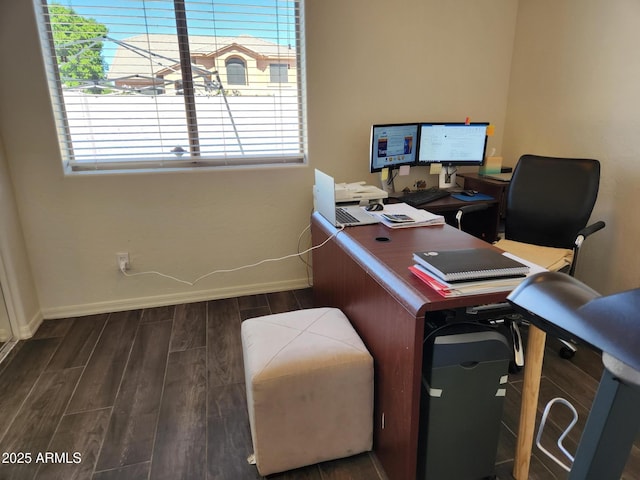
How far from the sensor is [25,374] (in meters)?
2.12

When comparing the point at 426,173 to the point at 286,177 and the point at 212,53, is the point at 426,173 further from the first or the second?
the point at 212,53

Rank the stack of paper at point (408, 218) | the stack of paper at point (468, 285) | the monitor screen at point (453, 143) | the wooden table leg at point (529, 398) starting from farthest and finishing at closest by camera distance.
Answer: the monitor screen at point (453, 143) → the stack of paper at point (408, 218) → the wooden table leg at point (529, 398) → the stack of paper at point (468, 285)

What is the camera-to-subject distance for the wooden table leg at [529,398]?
1346 millimetres

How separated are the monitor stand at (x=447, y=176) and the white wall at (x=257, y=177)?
0.40 m

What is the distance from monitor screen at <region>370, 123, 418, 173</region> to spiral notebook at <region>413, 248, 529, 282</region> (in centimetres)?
150

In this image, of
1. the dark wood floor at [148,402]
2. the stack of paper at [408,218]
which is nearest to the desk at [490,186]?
the stack of paper at [408,218]

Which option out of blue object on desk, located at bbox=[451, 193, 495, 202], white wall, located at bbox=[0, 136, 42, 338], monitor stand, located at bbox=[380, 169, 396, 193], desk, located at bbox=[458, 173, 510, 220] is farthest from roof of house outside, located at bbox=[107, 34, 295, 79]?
desk, located at bbox=[458, 173, 510, 220]

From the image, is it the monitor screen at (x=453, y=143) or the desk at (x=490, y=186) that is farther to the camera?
the monitor screen at (x=453, y=143)

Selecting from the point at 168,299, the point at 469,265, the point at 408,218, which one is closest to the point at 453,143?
the point at 408,218

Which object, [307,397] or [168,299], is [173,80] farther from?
[307,397]

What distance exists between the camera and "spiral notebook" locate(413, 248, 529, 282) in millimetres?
1247

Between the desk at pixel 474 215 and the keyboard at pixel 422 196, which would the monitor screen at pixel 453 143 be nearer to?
the keyboard at pixel 422 196

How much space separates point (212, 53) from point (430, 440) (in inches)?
99.2

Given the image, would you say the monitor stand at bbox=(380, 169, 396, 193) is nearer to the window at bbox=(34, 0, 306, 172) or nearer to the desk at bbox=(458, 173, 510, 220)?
the desk at bbox=(458, 173, 510, 220)
